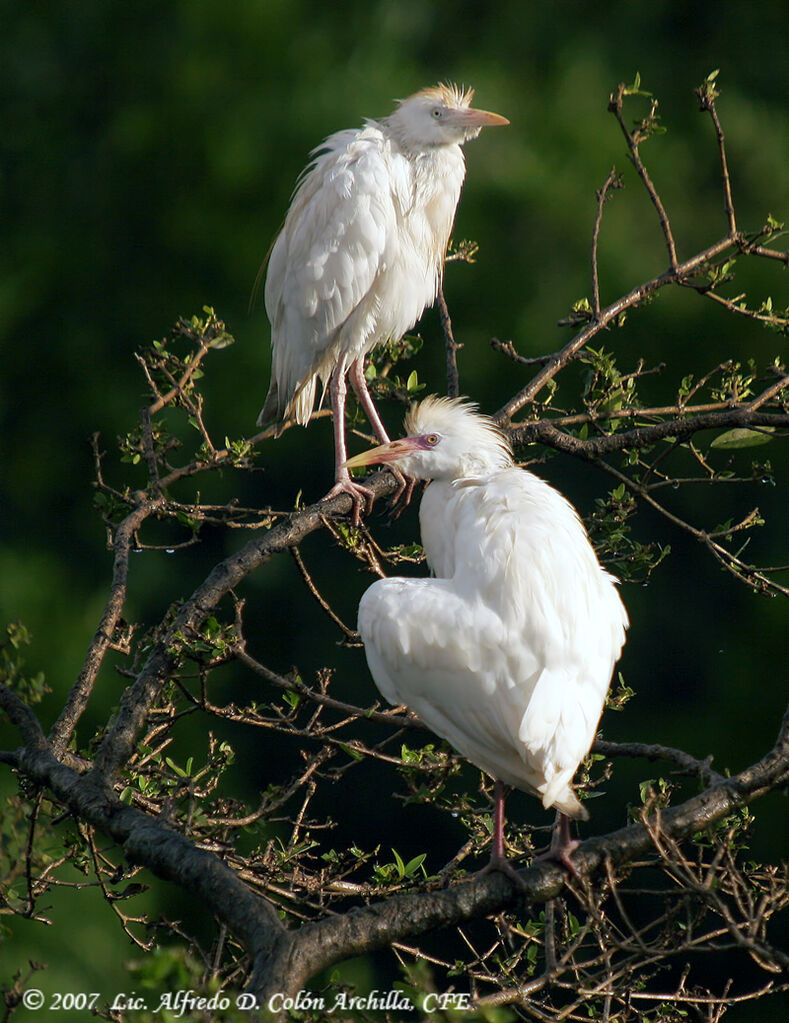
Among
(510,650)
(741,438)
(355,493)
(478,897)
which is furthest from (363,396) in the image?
(478,897)

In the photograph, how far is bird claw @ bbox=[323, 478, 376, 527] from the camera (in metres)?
2.06

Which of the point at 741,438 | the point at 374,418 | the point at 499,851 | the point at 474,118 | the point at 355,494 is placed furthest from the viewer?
the point at 474,118

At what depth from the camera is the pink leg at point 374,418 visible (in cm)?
213

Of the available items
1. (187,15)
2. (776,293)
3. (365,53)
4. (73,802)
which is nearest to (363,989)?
(776,293)

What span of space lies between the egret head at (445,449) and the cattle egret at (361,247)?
1.44 feet

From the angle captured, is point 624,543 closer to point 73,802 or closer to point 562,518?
point 562,518

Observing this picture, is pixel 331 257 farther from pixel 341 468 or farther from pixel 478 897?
pixel 478 897

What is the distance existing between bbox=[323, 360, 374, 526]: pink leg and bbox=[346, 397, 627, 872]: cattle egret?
417mm

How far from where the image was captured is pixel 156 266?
20.3 feet

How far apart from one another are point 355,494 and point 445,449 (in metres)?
0.27

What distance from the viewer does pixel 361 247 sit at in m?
2.43

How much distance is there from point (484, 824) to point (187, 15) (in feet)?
19.3

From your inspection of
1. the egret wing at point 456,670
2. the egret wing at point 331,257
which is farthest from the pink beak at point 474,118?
the egret wing at point 456,670

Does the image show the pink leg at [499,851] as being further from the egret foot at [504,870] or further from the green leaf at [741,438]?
the green leaf at [741,438]
